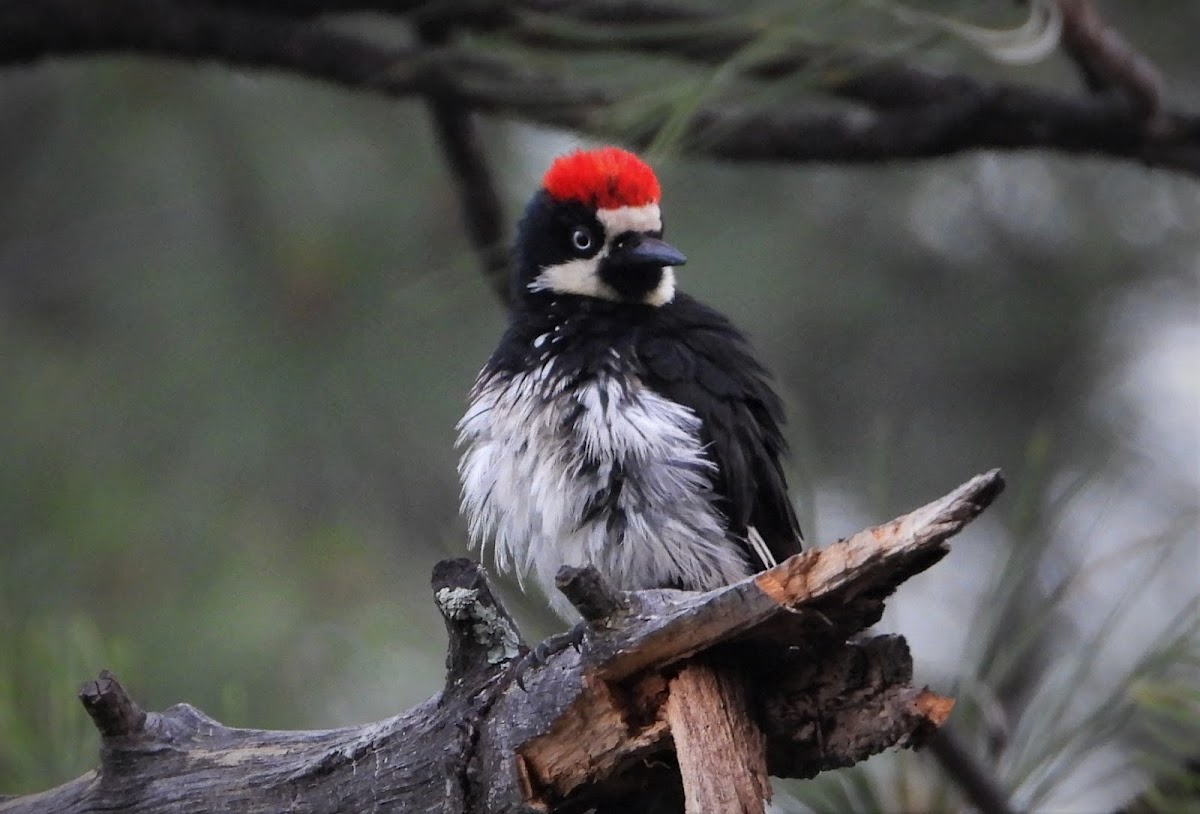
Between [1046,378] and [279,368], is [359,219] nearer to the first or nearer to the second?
[279,368]

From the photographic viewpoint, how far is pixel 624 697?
77.7 inches

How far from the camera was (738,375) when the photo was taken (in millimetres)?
2822

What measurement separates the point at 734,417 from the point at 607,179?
555mm

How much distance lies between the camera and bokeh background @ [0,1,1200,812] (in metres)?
4.31

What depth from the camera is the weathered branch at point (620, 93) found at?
2.93 metres

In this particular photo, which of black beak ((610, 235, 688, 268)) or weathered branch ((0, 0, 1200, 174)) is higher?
weathered branch ((0, 0, 1200, 174))

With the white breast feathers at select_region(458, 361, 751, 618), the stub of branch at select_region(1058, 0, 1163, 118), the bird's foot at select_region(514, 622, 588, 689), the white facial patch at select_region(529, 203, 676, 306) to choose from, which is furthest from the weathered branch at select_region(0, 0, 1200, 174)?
the bird's foot at select_region(514, 622, 588, 689)

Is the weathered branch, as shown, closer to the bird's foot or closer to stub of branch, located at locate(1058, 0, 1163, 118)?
stub of branch, located at locate(1058, 0, 1163, 118)

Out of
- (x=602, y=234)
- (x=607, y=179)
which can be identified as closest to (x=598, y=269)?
(x=602, y=234)

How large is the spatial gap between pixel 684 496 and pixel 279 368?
2261mm

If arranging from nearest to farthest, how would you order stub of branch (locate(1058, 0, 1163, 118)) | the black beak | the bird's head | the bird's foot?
the bird's foot < stub of branch (locate(1058, 0, 1163, 118)) < the black beak < the bird's head

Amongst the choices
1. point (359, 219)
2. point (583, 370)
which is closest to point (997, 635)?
point (583, 370)

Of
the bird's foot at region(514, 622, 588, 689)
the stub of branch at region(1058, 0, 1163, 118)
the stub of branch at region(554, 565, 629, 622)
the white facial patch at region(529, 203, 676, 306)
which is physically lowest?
the stub of branch at region(554, 565, 629, 622)

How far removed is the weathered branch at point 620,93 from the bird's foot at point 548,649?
1241mm
